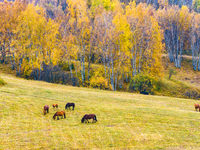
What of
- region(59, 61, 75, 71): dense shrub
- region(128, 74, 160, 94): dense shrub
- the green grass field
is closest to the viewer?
the green grass field

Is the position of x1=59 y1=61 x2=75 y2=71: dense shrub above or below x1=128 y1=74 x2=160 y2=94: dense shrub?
above

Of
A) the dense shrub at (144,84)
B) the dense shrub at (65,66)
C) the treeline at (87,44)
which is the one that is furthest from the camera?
the dense shrub at (65,66)

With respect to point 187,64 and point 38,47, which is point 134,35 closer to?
point 38,47

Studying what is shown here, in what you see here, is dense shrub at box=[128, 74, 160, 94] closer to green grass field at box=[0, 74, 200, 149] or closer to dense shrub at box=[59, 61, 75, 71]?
green grass field at box=[0, 74, 200, 149]

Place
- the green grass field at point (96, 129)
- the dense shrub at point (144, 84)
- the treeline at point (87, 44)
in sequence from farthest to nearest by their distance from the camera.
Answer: the treeline at point (87, 44)
the dense shrub at point (144, 84)
the green grass field at point (96, 129)

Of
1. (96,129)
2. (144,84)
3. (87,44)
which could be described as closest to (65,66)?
(87,44)

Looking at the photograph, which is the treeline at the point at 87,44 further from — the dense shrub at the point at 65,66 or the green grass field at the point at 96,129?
the green grass field at the point at 96,129

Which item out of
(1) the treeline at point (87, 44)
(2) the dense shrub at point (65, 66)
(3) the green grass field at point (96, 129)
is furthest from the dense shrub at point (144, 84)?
(2) the dense shrub at point (65, 66)

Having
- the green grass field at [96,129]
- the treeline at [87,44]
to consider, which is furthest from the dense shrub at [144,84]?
the green grass field at [96,129]

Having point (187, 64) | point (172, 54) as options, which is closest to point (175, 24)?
point (172, 54)

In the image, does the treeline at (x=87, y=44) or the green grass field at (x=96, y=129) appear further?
the treeline at (x=87, y=44)

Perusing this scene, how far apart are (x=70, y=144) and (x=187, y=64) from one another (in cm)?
6746

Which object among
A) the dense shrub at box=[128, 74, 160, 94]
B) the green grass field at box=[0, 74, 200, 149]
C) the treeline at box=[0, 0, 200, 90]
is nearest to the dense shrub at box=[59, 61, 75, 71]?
the treeline at box=[0, 0, 200, 90]

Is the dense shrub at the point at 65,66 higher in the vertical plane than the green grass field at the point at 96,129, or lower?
higher
